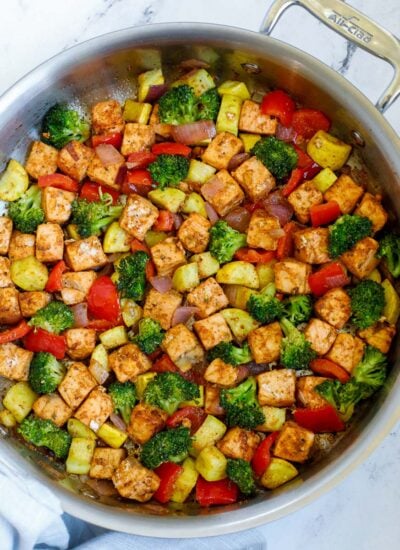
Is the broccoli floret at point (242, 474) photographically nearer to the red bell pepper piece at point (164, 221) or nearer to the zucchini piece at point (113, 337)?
the zucchini piece at point (113, 337)

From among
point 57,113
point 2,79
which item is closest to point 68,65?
point 57,113

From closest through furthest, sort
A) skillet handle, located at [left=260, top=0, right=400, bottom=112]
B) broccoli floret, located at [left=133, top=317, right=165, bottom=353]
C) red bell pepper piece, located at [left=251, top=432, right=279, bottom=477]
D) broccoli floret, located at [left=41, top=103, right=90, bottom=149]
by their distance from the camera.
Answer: skillet handle, located at [left=260, top=0, right=400, bottom=112] → red bell pepper piece, located at [left=251, top=432, right=279, bottom=477] → broccoli floret, located at [left=133, top=317, right=165, bottom=353] → broccoli floret, located at [left=41, top=103, right=90, bottom=149]

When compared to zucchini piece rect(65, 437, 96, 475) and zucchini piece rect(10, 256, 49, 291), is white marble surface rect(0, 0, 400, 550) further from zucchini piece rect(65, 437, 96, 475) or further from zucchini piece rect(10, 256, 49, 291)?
zucchini piece rect(65, 437, 96, 475)

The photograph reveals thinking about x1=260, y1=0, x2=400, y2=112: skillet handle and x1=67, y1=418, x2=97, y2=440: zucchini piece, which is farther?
x1=67, y1=418, x2=97, y2=440: zucchini piece

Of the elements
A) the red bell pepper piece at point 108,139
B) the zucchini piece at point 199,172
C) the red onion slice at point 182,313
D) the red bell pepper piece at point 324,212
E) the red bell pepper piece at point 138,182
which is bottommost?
the red onion slice at point 182,313

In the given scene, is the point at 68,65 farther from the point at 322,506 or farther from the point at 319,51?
the point at 322,506

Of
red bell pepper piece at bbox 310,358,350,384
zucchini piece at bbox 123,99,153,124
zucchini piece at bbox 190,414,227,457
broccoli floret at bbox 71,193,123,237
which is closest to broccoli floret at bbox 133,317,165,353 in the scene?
zucchini piece at bbox 190,414,227,457

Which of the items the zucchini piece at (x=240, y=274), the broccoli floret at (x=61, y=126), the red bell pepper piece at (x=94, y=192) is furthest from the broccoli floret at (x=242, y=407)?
the broccoli floret at (x=61, y=126)
